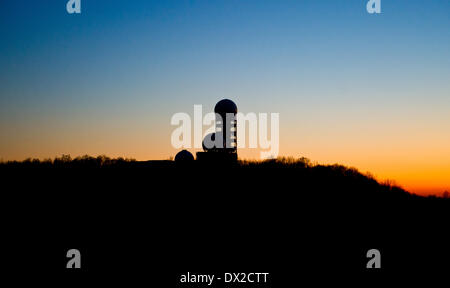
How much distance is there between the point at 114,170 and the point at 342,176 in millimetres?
17933

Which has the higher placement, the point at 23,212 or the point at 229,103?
the point at 229,103

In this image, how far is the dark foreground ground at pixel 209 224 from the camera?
17.2 m

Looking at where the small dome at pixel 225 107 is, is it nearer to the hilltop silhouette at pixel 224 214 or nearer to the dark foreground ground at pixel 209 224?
the hilltop silhouette at pixel 224 214

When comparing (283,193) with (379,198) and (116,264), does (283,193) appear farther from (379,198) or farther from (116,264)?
(116,264)

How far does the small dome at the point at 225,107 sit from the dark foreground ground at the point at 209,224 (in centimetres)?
545

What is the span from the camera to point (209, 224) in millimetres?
21141

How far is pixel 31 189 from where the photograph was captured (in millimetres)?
24594

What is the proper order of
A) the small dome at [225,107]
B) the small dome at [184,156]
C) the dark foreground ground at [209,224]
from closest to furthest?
1. the dark foreground ground at [209,224]
2. the small dome at [184,156]
3. the small dome at [225,107]

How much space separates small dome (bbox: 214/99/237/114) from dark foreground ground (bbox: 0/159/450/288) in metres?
5.45

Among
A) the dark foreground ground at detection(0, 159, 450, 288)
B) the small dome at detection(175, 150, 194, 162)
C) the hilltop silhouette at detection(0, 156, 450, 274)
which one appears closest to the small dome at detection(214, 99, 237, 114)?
the small dome at detection(175, 150, 194, 162)

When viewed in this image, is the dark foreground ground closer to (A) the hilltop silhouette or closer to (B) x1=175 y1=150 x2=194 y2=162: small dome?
(A) the hilltop silhouette

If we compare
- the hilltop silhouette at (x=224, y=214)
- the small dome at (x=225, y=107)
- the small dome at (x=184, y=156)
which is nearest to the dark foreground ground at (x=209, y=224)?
the hilltop silhouette at (x=224, y=214)

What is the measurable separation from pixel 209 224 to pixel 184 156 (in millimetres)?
12386
